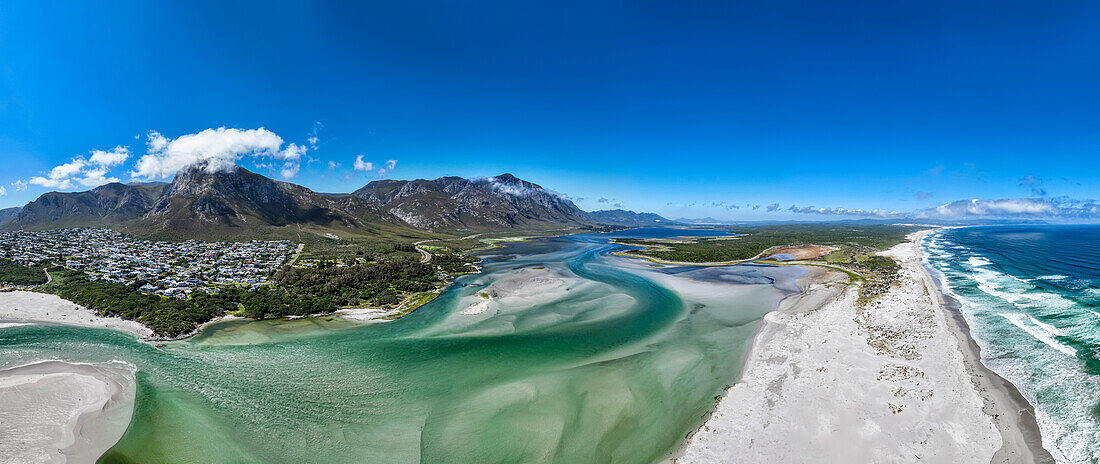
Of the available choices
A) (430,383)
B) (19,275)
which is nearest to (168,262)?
(19,275)

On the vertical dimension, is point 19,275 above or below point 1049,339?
above

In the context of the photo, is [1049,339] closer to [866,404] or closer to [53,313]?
[866,404]

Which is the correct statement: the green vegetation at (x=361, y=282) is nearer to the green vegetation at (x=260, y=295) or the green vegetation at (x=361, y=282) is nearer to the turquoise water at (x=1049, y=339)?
the green vegetation at (x=260, y=295)

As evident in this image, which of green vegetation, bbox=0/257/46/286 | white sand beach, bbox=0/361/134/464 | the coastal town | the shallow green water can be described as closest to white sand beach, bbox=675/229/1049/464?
the shallow green water

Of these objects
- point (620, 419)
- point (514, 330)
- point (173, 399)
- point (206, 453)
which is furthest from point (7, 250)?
point (620, 419)

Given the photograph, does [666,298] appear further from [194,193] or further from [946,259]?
[194,193]

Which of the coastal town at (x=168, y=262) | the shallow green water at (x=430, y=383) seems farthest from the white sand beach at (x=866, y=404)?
the coastal town at (x=168, y=262)

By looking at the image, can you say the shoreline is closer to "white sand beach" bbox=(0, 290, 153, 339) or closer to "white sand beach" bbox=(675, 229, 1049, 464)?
"white sand beach" bbox=(675, 229, 1049, 464)
